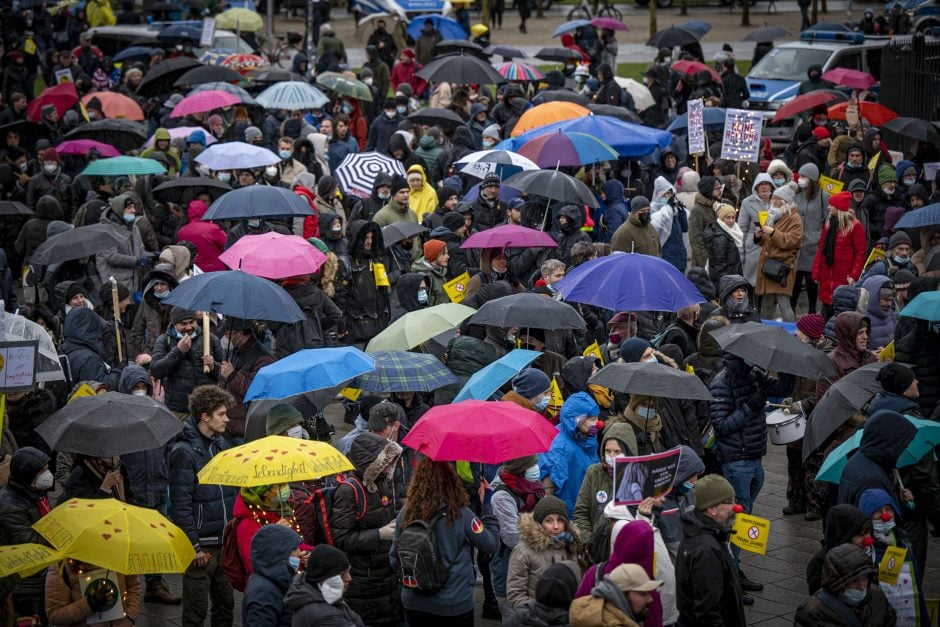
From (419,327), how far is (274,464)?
124 inches

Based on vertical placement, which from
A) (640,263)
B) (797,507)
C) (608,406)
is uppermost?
(640,263)

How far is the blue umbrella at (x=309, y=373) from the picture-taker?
9258 millimetres

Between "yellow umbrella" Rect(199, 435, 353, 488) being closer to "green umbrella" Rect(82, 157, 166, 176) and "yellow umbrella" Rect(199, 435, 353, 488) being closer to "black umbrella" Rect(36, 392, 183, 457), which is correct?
"black umbrella" Rect(36, 392, 183, 457)

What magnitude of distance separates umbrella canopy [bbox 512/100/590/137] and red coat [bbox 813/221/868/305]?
4.52m

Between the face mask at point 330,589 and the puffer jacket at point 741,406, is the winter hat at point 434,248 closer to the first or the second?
the puffer jacket at point 741,406

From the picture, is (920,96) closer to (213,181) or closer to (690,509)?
(213,181)

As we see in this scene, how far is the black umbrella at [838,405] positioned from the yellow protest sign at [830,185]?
7255 millimetres

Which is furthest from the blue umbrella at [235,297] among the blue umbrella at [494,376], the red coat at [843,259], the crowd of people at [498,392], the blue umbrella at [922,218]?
the red coat at [843,259]

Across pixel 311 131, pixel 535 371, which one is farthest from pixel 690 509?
pixel 311 131

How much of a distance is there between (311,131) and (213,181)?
4.99 meters

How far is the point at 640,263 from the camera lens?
433 inches

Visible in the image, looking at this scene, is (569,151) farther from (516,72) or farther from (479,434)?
(516,72)

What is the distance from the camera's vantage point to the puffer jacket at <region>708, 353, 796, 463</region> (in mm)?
9367

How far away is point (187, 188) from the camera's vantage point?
1611cm
